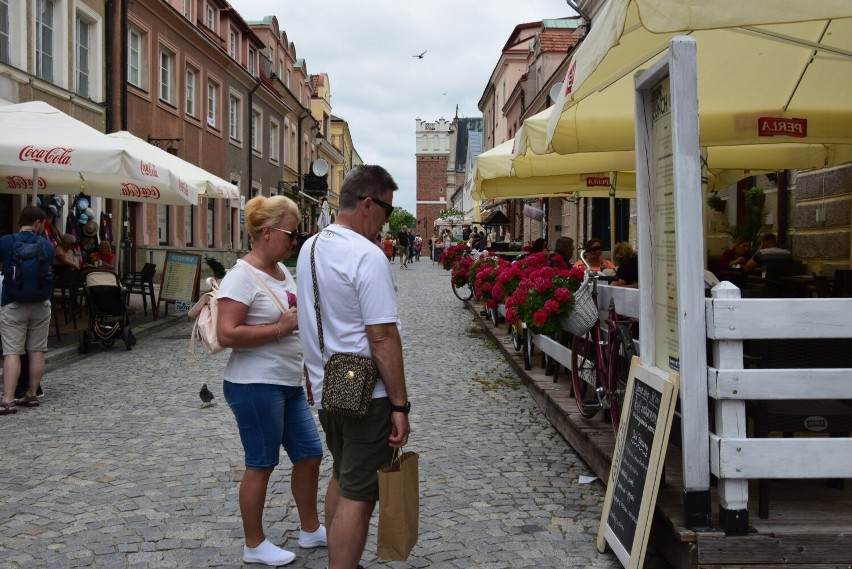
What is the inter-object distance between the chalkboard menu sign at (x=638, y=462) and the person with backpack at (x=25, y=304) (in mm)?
5225

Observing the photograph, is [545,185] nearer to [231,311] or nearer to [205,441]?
[205,441]

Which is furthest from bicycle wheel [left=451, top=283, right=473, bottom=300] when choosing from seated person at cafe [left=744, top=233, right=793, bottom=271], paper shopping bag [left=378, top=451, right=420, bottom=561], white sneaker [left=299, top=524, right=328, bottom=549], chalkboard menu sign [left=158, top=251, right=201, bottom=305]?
paper shopping bag [left=378, top=451, right=420, bottom=561]

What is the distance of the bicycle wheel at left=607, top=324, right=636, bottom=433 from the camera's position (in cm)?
484

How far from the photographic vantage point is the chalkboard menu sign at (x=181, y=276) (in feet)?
44.7

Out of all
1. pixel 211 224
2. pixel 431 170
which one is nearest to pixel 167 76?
pixel 211 224

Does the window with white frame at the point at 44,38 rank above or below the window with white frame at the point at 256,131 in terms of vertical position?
below

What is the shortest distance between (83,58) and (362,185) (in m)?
→ 16.0

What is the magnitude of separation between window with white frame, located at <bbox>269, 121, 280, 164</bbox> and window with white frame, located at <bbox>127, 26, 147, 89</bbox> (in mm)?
14091

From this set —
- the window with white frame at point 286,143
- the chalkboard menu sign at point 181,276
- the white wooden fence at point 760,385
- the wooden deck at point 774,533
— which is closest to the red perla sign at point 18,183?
the chalkboard menu sign at point 181,276

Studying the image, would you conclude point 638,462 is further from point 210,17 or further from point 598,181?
point 210,17

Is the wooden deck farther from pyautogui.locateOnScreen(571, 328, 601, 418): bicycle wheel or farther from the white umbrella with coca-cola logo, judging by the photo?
the white umbrella with coca-cola logo

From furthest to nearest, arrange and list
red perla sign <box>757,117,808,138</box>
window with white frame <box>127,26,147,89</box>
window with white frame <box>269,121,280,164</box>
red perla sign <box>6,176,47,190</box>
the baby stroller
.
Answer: window with white frame <box>269,121,280,164</box>, window with white frame <box>127,26,147,89</box>, red perla sign <box>6,176,47,190</box>, the baby stroller, red perla sign <box>757,117,808,138</box>

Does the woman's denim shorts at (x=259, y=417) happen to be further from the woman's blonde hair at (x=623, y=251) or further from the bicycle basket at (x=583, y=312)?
the woman's blonde hair at (x=623, y=251)

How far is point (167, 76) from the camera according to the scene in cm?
2195
